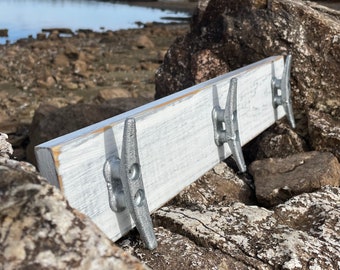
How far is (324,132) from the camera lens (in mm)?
3666

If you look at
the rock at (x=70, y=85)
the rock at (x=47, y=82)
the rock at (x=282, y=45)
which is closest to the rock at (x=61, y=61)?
the rock at (x=47, y=82)

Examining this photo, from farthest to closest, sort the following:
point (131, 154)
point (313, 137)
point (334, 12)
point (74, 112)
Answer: point (74, 112)
point (334, 12)
point (313, 137)
point (131, 154)

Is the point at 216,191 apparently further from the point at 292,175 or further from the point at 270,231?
the point at 270,231

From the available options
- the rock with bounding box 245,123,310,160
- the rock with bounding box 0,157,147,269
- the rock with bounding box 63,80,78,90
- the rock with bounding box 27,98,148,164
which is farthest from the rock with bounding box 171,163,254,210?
the rock with bounding box 63,80,78,90

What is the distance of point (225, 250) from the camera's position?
2.22 meters

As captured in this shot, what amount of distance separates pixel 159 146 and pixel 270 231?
64 cm

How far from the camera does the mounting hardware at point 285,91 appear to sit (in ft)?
12.9

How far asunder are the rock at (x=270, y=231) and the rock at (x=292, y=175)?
21cm

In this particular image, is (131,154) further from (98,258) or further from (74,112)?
(74,112)

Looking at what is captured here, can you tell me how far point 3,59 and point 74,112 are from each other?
39.6 feet

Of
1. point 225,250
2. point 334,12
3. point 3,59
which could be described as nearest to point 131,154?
point 225,250

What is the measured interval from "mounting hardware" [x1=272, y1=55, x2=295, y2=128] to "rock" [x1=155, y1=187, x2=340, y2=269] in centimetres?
124

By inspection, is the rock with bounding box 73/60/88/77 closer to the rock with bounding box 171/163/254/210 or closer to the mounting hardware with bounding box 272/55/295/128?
the mounting hardware with bounding box 272/55/295/128

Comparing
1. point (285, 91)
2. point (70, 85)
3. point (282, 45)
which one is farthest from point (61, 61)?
point (285, 91)
